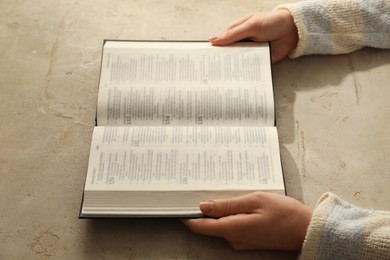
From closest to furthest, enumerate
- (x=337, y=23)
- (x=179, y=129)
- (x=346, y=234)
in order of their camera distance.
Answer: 1. (x=346, y=234)
2. (x=179, y=129)
3. (x=337, y=23)

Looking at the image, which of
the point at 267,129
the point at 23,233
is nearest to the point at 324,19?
the point at 267,129

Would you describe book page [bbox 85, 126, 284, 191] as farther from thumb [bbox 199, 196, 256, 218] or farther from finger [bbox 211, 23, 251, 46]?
finger [bbox 211, 23, 251, 46]

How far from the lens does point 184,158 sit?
0.80 meters

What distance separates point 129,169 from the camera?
30.7 inches

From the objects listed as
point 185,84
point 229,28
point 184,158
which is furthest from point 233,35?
point 184,158

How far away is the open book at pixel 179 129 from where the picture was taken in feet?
2.49

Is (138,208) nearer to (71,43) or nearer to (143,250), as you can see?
(143,250)

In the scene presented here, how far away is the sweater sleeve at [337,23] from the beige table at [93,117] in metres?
0.04

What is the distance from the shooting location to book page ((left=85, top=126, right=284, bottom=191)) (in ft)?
2.52

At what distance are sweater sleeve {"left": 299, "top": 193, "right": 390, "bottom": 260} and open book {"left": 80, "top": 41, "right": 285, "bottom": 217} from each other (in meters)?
0.09

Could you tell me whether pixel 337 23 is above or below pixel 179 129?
above

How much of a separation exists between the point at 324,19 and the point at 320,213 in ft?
1.42

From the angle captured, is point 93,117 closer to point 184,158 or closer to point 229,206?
point 184,158

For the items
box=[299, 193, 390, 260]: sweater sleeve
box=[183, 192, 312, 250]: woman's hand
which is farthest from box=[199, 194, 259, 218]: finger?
box=[299, 193, 390, 260]: sweater sleeve
